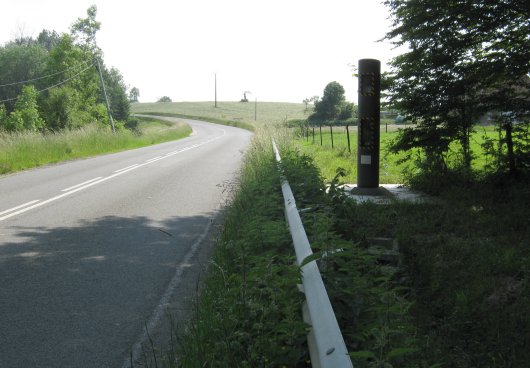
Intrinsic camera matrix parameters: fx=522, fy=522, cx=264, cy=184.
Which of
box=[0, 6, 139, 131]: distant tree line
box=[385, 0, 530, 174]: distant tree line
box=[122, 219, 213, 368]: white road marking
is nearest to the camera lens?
box=[122, 219, 213, 368]: white road marking

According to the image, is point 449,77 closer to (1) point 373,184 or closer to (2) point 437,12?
(2) point 437,12

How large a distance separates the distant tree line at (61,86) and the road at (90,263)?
31904mm

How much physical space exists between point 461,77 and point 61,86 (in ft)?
187

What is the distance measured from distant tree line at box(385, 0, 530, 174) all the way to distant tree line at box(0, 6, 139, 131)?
34.1 m

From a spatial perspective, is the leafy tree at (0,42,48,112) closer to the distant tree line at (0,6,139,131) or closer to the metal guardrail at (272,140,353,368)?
the distant tree line at (0,6,139,131)

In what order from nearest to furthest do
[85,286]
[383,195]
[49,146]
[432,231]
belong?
[85,286] < [432,231] < [383,195] < [49,146]

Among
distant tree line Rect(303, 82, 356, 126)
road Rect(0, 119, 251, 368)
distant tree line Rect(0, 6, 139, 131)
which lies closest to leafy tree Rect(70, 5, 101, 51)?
distant tree line Rect(0, 6, 139, 131)

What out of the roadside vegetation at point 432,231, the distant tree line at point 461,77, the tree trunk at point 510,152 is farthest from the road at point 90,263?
the tree trunk at point 510,152

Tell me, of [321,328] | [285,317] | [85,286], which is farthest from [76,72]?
[321,328]

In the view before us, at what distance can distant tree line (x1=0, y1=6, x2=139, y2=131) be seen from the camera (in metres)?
51.6

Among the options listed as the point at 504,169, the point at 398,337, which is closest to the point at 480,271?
the point at 398,337

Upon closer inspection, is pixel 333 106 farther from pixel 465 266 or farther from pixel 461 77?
pixel 465 266

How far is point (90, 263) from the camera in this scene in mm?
5648

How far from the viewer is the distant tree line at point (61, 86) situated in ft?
169
